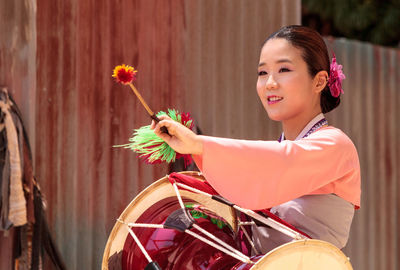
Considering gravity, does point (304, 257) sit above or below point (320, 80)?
below

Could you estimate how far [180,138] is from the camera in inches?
63.9

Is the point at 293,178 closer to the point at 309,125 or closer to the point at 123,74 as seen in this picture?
the point at 309,125

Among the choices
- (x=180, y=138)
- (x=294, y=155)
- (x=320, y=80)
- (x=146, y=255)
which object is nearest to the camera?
(x=180, y=138)

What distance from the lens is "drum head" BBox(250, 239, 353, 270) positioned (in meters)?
1.63

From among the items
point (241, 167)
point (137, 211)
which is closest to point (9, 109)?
point (137, 211)

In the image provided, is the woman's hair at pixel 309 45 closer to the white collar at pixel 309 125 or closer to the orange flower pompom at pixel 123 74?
the white collar at pixel 309 125

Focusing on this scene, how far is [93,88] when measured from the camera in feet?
12.0

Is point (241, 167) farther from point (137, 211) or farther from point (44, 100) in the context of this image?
point (44, 100)

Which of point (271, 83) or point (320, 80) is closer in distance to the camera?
point (271, 83)

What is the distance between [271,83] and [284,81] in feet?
0.15

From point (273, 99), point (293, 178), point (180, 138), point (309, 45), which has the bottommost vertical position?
point (293, 178)

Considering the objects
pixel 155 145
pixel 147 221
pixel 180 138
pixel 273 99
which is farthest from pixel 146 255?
pixel 273 99

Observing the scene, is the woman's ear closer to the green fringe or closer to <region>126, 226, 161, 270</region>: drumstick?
the green fringe

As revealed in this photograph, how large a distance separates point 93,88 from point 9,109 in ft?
1.84
